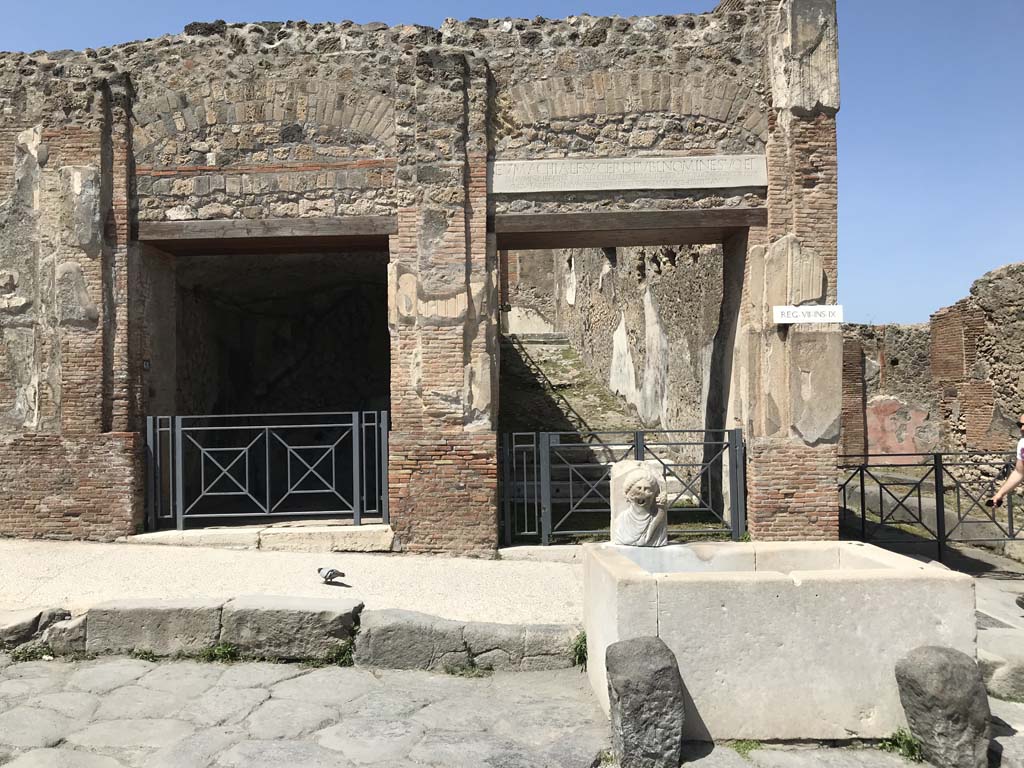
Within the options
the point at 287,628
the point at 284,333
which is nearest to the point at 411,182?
the point at 287,628

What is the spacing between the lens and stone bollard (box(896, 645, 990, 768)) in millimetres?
3336

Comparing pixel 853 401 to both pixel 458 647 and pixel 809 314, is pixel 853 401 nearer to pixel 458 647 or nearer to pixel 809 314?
pixel 809 314

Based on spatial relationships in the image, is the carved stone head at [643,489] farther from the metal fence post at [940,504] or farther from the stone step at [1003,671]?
the metal fence post at [940,504]

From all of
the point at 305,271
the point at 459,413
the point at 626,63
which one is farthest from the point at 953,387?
the point at 305,271

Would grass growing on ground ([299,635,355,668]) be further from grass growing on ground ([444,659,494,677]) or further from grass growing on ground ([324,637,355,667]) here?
grass growing on ground ([444,659,494,677])

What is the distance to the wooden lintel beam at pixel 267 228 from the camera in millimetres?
7621

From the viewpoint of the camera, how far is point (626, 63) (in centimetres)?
767

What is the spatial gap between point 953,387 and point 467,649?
11.2m

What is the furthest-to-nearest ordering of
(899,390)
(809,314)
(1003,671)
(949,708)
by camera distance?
1. (899,390)
2. (809,314)
3. (1003,671)
4. (949,708)

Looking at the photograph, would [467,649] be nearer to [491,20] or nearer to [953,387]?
[491,20]

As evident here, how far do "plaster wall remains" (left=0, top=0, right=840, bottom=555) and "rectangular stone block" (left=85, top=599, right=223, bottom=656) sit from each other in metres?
2.84

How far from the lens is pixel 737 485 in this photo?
766 centimetres

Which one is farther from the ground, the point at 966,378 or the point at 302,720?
the point at 966,378

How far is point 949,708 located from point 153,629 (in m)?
4.03
